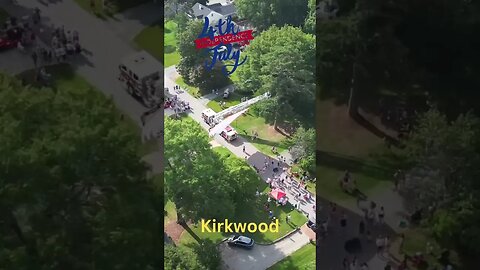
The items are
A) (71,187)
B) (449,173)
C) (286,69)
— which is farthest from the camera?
(286,69)

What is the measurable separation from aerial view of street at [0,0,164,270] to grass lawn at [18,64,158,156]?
1 cm

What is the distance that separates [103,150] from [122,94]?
861mm

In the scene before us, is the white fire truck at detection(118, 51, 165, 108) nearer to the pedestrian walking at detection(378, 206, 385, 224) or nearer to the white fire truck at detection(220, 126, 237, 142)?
the white fire truck at detection(220, 126, 237, 142)

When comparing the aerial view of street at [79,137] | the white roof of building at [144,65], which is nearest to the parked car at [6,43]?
the aerial view of street at [79,137]

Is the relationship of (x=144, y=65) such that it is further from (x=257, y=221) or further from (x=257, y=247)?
(x=257, y=247)

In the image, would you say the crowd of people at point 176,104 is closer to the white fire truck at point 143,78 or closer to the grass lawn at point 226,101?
the white fire truck at point 143,78

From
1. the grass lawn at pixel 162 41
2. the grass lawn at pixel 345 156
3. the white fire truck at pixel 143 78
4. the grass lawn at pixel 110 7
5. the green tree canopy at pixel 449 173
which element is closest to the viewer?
the green tree canopy at pixel 449 173

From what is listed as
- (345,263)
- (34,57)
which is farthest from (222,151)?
(34,57)

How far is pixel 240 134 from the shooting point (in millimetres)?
9469

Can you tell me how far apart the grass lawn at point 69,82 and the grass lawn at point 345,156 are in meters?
2.28

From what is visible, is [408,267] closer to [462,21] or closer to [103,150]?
[462,21]

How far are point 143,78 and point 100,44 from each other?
783 mm

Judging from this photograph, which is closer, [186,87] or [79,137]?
[79,137]

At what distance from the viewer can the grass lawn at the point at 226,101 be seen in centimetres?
948
